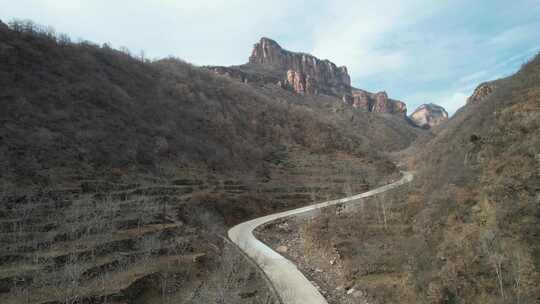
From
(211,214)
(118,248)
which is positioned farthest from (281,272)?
(211,214)

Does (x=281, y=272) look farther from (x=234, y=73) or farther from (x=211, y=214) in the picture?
(x=234, y=73)

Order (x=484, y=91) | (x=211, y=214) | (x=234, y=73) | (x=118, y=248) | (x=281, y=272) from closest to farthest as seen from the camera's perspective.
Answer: (x=118, y=248)
(x=281, y=272)
(x=211, y=214)
(x=484, y=91)
(x=234, y=73)

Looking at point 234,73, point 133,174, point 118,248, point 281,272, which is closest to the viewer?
point 118,248

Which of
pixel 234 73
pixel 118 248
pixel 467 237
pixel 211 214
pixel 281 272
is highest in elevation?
pixel 234 73

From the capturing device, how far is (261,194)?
3712 cm

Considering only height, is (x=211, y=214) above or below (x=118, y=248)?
below

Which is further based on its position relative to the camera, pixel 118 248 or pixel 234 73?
pixel 234 73

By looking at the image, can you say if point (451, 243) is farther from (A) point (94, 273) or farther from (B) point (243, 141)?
(B) point (243, 141)

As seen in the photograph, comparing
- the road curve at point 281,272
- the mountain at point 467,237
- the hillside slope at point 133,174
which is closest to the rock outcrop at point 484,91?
the hillside slope at point 133,174

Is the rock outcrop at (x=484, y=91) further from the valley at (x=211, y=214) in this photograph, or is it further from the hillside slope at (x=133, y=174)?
the valley at (x=211, y=214)

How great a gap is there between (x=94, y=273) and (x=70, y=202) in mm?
9188

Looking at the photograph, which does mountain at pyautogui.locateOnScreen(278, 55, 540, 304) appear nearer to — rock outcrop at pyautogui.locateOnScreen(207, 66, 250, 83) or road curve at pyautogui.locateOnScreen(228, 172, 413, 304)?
road curve at pyautogui.locateOnScreen(228, 172, 413, 304)

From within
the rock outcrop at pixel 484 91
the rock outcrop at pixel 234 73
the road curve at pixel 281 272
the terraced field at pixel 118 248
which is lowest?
the road curve at pixel 281 272

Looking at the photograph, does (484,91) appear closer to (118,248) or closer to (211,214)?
Answer: (211,214)
